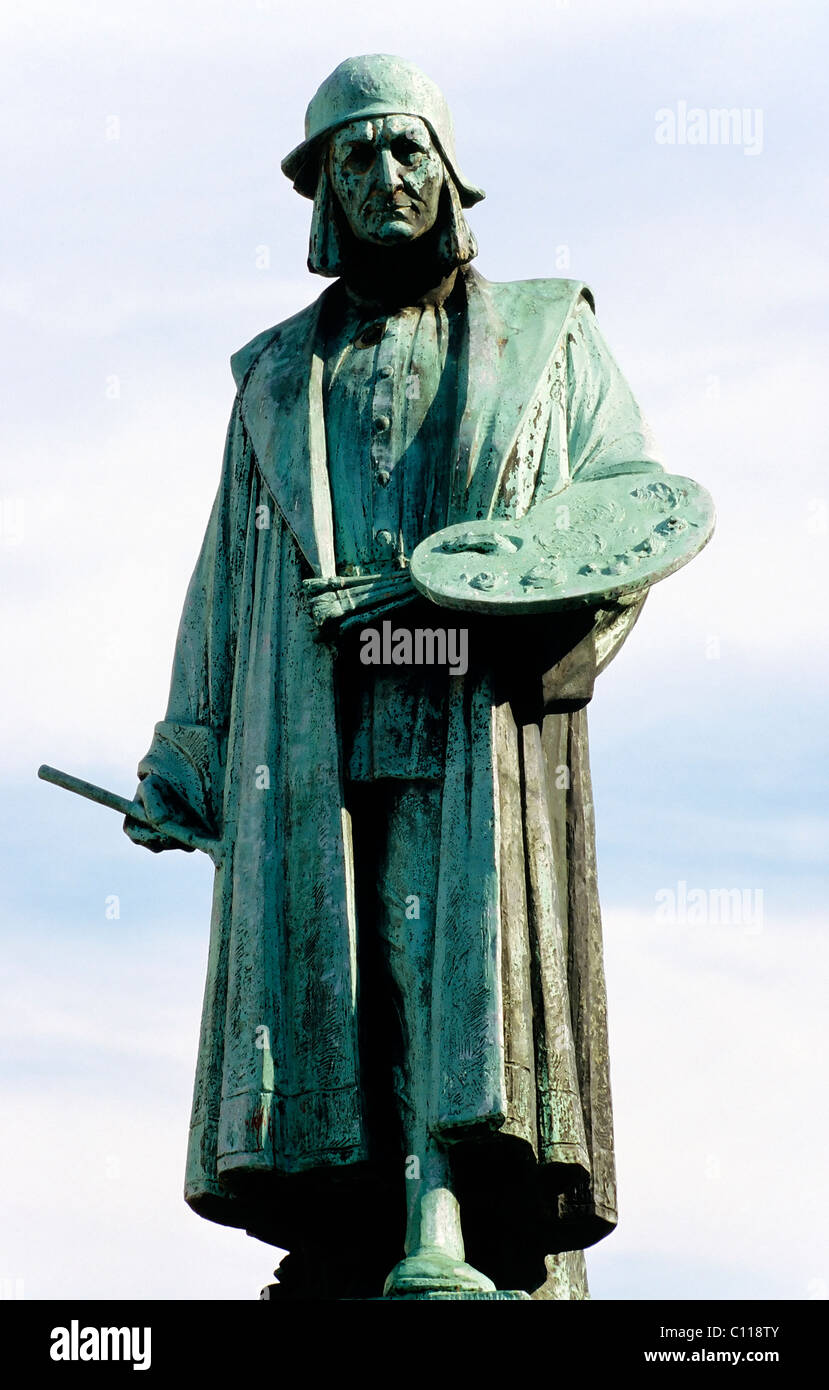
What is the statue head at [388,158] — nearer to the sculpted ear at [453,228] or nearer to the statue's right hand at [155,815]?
the sculpted ear at [453,228]

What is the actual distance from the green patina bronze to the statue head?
0.01 meters

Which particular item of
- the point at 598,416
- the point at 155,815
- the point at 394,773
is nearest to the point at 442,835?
the point at 394,773

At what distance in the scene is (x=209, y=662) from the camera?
15.7 meters

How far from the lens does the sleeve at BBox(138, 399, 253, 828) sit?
50.5ft

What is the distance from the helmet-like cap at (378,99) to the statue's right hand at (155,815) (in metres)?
2.88

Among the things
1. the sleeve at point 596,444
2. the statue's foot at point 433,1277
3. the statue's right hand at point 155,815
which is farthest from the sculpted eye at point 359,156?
the statue's foot at point 433,1277

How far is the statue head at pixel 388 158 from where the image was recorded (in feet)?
50.1

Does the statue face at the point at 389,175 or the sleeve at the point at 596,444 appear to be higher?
the statue face at the point at 389,175

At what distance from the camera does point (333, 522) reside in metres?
15.1

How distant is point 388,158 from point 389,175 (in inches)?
3.0

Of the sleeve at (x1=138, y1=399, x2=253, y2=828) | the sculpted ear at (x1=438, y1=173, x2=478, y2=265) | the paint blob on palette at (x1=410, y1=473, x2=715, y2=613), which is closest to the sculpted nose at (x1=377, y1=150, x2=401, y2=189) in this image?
the sculpted ear at (x1=438, y1=173, x2=478, y2=265)

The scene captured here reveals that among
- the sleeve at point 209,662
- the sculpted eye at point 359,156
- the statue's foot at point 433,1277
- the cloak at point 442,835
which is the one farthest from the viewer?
the sleeve at point 209,662

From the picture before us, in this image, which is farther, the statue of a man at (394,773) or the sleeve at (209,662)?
the sleeve at (209,662)

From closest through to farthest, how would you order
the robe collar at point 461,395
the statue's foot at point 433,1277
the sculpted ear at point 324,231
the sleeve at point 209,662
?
the statue's foot at point 433,1277 → the robe collar at point 461,395 → the sleeve at point 209,662 → the sculpted ear at point 324,231
